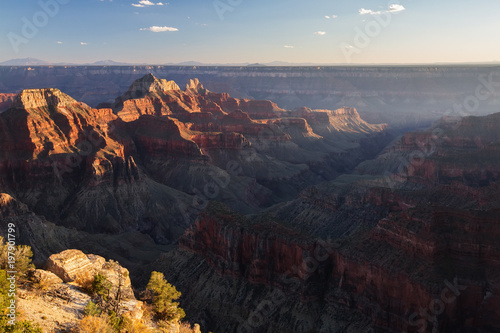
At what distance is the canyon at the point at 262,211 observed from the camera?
4112cm

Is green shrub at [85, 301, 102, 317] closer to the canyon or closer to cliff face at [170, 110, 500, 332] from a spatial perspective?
the canyon

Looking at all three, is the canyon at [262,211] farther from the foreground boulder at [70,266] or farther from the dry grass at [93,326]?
the dry grass at [93,326]

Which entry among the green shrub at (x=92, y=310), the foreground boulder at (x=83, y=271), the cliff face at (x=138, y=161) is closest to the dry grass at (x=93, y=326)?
the green shrub at (x=92, y=310)

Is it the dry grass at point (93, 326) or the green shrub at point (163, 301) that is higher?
the dry grass at point (93, 326)

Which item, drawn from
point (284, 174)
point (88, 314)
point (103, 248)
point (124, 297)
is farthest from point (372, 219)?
point (284, 174)

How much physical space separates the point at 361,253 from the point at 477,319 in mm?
12006

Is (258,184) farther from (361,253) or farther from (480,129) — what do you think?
(361,253)

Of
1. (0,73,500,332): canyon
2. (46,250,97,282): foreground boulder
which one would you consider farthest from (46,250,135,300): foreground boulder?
(0,73,500,332): canyon

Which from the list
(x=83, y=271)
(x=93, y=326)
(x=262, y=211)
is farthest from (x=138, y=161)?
(x=93, y=326)

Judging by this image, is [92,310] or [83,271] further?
[83,271]

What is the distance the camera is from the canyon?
135 ft

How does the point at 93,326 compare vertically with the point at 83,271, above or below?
above

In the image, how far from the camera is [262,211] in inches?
3669

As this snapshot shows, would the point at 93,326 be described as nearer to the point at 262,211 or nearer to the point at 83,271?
the point at 83,271
